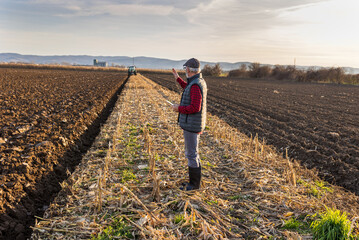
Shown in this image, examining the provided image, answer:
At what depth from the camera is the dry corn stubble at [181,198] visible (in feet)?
13.1

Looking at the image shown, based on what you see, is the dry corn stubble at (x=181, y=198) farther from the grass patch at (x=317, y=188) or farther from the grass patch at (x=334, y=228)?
the grass patch at (x=334, y=228)

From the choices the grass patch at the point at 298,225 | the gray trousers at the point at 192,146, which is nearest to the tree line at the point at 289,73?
the grass patch at the point at 298,225

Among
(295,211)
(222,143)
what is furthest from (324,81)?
(295,211)

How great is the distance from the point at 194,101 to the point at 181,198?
6.02ft

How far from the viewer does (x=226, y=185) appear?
18.4 feet

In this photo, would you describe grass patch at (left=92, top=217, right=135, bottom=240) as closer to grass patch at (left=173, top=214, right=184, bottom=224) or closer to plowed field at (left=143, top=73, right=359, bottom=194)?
grass patch at (left=173, top=214, right=184, bottom=224)

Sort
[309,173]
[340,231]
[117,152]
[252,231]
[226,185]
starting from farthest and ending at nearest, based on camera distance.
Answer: [117,152]
[309,173]
[226,185]
[252,231]
[340,231]

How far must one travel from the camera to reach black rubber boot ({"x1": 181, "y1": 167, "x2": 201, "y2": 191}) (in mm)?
4898

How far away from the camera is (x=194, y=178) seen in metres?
4.97

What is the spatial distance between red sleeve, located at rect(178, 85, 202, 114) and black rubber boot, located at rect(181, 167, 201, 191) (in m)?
1.23

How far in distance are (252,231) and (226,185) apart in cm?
160

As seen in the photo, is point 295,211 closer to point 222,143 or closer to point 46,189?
point 222,143

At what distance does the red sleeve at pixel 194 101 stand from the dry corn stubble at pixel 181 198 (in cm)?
144

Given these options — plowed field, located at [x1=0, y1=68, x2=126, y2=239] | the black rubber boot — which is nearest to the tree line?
plowed field, located at [x1=0, y1=68, x2=126, y2=239]
